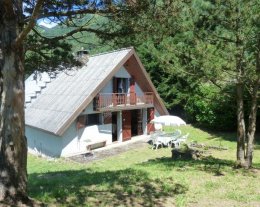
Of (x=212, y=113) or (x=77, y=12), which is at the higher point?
(x=77, y=12)

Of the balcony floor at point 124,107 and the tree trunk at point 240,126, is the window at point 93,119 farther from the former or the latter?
the tree trunk at point 240,126

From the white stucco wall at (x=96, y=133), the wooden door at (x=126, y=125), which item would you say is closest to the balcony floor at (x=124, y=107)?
the wooden door at (x=126, y=125)

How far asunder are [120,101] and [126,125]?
2.07 meters

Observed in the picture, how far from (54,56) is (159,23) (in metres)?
3.50

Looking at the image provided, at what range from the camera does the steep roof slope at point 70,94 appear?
21297mm

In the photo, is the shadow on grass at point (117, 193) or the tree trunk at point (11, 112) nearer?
the tree trunk at point (11, 112)

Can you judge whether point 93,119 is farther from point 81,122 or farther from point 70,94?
point 70,94

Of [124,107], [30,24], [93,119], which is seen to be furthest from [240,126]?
[124,107]

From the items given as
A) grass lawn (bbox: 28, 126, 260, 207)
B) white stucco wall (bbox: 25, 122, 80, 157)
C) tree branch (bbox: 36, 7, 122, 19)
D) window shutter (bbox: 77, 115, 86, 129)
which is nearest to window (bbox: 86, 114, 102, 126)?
window shutter (bbox: 77, 115, 86, 129)

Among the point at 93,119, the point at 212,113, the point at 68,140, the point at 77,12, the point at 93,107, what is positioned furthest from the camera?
the point at 212,113

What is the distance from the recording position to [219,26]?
10.5 metres

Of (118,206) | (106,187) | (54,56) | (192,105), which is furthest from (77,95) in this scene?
(118,206)

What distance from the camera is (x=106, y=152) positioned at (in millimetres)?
21672

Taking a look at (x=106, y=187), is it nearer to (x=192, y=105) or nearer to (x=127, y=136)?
(x=127, y=136)
